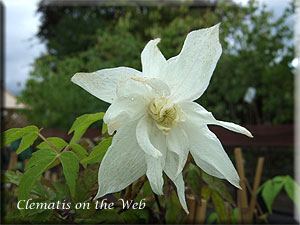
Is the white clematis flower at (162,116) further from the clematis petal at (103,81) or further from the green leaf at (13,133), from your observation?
the green leaf at (13,133)

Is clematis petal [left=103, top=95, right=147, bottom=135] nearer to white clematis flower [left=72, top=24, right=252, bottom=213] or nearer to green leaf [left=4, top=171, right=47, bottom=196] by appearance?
white clematis flower [left=72, top=24, right=252, bottom=213]

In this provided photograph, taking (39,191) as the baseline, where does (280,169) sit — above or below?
below

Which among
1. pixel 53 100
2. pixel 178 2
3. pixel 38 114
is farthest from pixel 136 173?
pixel 178 2

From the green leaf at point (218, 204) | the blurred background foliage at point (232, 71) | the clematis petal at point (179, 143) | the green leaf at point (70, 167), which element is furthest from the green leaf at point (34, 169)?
the blurred background foliage at point (232, 71)

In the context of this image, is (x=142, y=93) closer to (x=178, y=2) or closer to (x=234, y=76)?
(x=234, y=76)

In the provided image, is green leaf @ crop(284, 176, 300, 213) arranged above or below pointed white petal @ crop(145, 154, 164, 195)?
below

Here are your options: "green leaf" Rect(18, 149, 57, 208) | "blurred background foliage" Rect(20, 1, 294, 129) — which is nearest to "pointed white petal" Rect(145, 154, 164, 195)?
"green leaf" Rect(18, 149, 57, 208)

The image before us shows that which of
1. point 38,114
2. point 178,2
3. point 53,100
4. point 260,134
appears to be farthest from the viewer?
A: point 178,2
